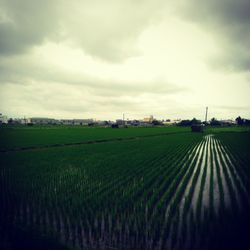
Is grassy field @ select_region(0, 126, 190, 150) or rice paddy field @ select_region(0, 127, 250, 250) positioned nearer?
rice paddy field @ select_region(0, 127, 250, 250)

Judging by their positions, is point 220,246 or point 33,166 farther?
point 33,166

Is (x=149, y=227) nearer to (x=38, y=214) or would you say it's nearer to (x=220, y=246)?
(x=220, y=246)

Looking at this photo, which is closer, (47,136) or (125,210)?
Answer: (125,210)

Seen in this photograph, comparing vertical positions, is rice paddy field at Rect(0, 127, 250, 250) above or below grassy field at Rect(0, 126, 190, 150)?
below

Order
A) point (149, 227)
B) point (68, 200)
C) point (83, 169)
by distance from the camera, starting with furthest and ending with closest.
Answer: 1. point (83, 169)
2. point (68, 200)
3. point (149, 227)

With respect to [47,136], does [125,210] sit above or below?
below

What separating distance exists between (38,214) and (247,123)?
7756 inches

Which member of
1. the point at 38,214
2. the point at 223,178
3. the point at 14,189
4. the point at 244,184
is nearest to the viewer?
the point at 38,214

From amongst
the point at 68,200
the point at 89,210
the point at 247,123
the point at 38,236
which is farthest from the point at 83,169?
the point at 247,123

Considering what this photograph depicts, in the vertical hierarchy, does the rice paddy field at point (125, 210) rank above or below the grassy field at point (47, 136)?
below

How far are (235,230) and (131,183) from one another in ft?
16.7

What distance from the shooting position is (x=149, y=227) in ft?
17.9

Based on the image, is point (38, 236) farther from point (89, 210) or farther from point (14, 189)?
point (14, 189)

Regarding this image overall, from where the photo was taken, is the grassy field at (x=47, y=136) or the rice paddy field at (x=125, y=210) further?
the grassy field at (x=47, y=136)
